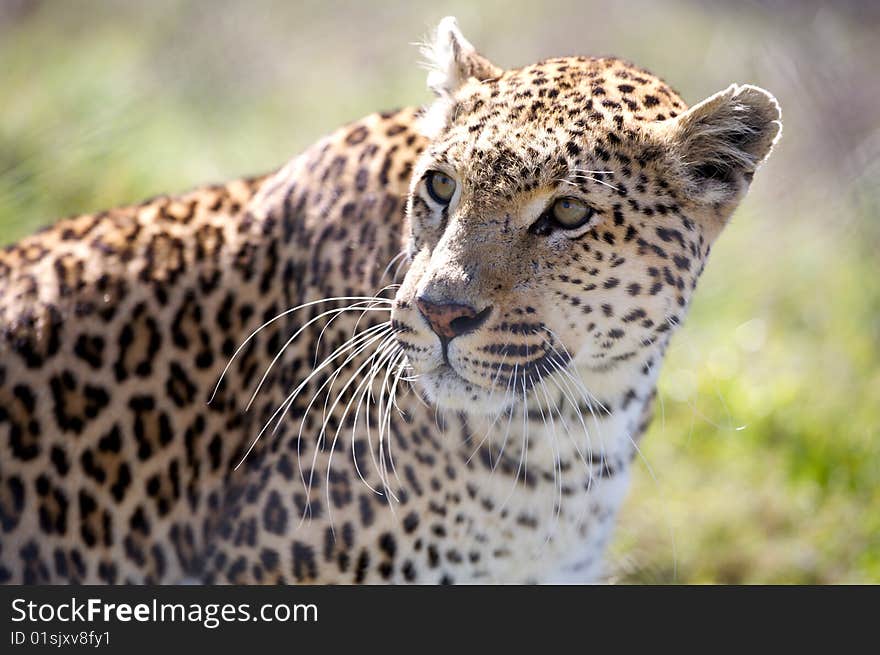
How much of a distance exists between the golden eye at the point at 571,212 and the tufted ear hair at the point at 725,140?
1.17ft

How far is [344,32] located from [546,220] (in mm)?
8062

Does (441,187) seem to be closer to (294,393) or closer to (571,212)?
(571,212)

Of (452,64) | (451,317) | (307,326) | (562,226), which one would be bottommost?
(451,317)

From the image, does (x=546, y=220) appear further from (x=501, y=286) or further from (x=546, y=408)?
(x=546, y=408)

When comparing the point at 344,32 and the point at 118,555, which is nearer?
the point at 118,555

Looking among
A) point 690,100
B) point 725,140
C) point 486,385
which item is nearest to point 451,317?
point 486,385

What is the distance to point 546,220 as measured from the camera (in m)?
4.09

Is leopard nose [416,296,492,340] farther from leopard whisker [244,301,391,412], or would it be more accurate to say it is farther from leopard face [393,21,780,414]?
leopard whisker [244,301,391,412]

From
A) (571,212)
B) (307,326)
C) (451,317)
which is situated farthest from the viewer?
(307,326)

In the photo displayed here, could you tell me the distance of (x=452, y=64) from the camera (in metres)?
4.61

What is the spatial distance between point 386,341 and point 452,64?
1.08 m

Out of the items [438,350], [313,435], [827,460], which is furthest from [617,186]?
[827,460]

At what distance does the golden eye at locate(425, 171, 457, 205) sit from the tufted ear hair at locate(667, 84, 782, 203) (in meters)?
0.74
